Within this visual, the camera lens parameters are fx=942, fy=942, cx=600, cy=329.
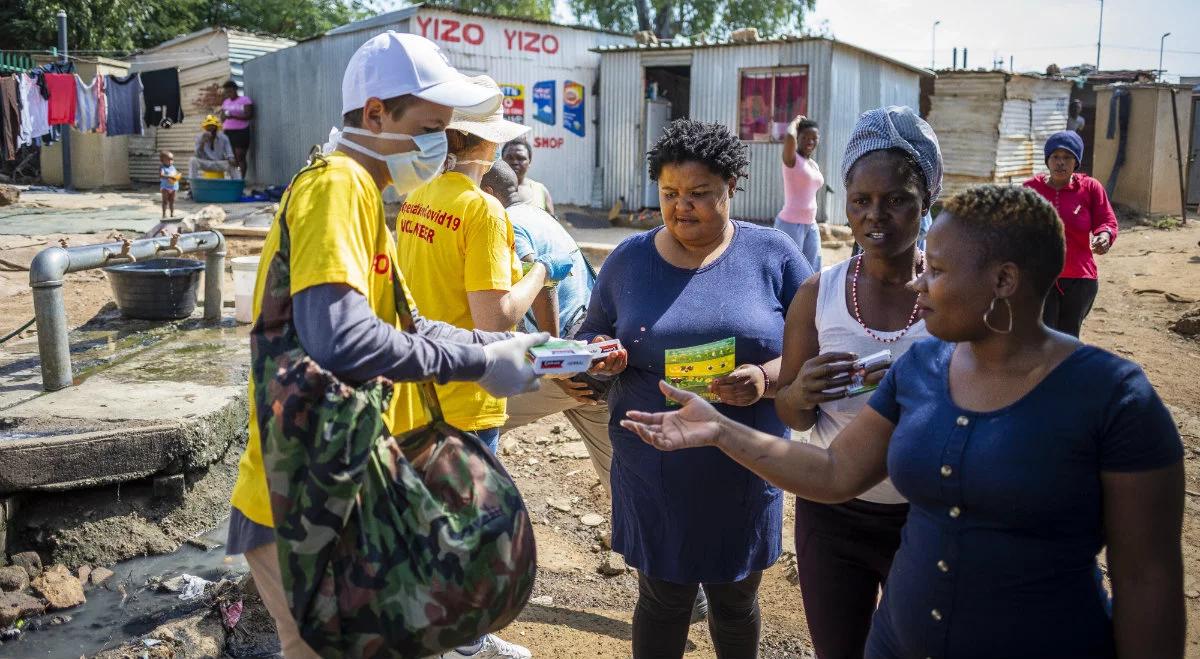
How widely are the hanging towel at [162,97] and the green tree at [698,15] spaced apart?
18498 mm

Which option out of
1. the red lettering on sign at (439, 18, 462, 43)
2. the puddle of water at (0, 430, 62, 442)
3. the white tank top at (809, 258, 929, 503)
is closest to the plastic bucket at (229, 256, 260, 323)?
the puddle of water at (0, 430, 62, 442)

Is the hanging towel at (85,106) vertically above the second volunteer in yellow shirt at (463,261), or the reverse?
the hanging towel at (85,106)

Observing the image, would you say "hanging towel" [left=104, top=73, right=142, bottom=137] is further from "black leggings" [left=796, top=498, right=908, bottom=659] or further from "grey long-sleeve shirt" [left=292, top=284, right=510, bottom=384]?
"black leggings" [left=796, top=498, right=908, bottom=659]

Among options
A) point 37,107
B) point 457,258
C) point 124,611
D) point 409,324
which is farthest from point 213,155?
point 409,324

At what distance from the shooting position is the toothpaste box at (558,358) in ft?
7.99

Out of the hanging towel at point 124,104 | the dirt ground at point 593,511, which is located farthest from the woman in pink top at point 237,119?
the dirt ground at point 593,511

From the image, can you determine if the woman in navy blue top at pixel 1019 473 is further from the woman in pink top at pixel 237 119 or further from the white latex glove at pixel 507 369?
the woman in pink top at pixel 237 119

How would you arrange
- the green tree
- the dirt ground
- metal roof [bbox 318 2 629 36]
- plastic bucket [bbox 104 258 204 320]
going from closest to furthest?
the dirt ground, plastic bucket [bbox 104 258 204 320], metal roof [bbox 318 2 629 36], the green tree

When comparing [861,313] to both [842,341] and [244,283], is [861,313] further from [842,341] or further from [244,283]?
[244,283]

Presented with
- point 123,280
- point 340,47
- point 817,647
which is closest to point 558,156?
point 340,47

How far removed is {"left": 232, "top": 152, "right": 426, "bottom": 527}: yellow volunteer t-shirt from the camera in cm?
196

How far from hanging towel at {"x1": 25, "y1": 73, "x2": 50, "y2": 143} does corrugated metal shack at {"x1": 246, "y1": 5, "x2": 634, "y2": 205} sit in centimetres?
416

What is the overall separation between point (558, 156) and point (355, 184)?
17189 millimetres

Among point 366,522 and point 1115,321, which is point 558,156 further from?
point 366,522
